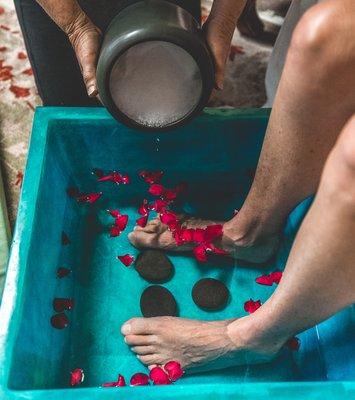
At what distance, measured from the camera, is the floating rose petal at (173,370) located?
1043 millimetres

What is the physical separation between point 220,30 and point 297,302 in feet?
1.57

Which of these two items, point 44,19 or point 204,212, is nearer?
point 44,19

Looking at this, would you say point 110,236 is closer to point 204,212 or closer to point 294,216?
point 204,212

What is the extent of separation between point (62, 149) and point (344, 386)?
0.76 m

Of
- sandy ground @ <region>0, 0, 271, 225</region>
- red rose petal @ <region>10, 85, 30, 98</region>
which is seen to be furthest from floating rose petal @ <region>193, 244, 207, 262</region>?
red rose petal @ <region>10, 85, 30, 98</region>

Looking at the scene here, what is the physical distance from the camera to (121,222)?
130cm

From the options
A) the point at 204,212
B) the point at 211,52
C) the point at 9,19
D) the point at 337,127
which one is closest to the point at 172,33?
the point at 211,52

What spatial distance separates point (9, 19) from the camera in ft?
5.89

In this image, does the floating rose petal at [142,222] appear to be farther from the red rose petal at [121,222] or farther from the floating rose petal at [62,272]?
the floating rose petal at [62,272]

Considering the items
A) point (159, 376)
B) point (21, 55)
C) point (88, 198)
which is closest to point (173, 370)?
point (159, 376)

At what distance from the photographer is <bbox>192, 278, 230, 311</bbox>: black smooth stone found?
1.19 meters

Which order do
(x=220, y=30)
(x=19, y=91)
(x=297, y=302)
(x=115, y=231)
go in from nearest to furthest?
(x=297, y=302), (x=220, y=30), (x=115, y=231), (x=19, y=91)

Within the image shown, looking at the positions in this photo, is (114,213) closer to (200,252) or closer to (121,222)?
(121,222)

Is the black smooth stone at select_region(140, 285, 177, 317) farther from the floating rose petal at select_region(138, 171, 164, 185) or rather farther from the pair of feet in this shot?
the floating rose petal at select_region(138, 171, 164, 185)
